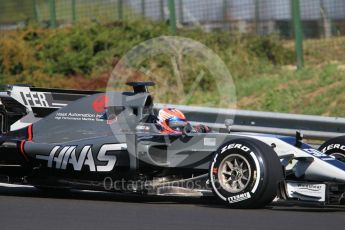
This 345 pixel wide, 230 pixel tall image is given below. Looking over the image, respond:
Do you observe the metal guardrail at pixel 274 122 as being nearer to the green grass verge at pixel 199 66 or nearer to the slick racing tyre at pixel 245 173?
the green grass verge at pixel 199 66

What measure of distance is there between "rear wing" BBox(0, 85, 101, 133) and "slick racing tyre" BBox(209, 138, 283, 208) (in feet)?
9.30

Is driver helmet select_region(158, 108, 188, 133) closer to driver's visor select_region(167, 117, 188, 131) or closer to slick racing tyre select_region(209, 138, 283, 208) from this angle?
driver's visor select_region(167, 117, 188, 131)

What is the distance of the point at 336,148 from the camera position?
10.7 m

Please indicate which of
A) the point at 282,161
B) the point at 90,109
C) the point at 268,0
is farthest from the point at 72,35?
the point at 282,161

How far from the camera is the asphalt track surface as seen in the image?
8.10 metres

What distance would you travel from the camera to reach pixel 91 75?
20.2m

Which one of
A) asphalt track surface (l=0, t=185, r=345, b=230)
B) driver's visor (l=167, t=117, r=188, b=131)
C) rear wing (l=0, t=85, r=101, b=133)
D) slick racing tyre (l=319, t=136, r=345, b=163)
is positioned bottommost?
asphalt track surface (l=0, t=185, r=345, b=230)

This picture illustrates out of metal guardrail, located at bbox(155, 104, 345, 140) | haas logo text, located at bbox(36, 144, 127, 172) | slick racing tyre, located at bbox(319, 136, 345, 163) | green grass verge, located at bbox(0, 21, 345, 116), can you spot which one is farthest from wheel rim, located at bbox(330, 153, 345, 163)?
green grass verge, located at bbox(0, 21, 345, 116)

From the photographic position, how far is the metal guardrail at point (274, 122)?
13375 millimetres

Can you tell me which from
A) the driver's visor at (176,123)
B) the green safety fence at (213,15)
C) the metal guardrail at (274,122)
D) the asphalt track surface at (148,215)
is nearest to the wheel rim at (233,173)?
the asphalt track surface at (148,215)

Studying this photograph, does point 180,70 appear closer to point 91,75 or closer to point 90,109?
point 91,75

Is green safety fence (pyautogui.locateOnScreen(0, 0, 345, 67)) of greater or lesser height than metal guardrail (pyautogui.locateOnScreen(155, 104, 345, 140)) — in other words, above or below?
above

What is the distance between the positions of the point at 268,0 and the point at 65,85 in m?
4.78

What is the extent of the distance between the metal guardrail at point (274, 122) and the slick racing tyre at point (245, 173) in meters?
3.17
